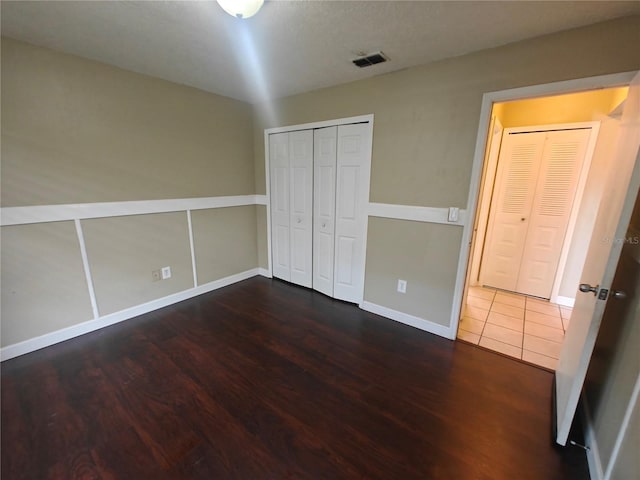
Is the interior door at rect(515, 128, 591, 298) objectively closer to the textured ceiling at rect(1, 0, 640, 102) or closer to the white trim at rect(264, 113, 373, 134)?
the textured ceiling at rect(1, 0, 640, 102)

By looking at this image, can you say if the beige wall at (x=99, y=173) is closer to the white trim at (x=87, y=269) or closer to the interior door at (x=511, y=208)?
the white trim at (x=87, y=269)

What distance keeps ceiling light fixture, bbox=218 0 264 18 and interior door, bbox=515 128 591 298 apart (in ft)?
10.7

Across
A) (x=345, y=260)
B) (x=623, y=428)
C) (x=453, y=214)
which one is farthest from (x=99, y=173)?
(x=623, y=428)

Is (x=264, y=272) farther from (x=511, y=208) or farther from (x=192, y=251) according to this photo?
(x=511, y=208)

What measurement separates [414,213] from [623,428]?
169cm

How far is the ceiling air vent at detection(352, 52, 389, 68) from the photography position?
2020 mm

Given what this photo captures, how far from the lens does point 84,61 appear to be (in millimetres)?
2111

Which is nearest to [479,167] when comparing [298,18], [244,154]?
[298,18]

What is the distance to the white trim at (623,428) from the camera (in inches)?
42.2

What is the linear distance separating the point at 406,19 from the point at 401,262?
182 cm

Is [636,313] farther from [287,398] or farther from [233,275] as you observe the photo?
[233,275]

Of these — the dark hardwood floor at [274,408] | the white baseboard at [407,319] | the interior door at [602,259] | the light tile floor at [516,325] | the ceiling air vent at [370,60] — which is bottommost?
the dark hardwood floor at [274,408]

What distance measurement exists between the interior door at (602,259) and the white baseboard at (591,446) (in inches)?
4.1

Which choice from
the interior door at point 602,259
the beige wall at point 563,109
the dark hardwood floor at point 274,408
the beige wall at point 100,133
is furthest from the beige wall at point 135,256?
the beige wall at point 563,109
